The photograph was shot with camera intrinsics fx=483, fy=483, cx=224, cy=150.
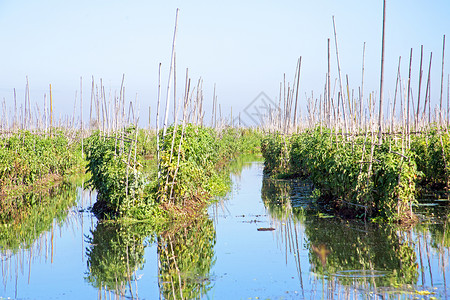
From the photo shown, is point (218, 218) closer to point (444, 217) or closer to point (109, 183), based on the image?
point (109, 183)

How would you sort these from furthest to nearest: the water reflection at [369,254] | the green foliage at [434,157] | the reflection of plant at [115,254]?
the green foliage at [434,157], the reflection of plant at [115,254], the water reflection at [369,254]

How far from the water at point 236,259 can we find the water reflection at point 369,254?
0.05 feet

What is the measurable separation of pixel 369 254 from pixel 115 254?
4.32m

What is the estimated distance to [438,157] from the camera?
13070 millimetres

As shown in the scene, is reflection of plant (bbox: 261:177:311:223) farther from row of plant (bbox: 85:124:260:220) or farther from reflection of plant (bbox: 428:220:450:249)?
reflection of plant (bbox: 428:220:450:249)

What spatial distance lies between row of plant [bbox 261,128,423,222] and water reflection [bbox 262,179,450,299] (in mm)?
502

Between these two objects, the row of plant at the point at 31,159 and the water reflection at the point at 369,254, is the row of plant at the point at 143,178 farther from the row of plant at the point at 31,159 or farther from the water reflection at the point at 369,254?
the row of plant at the point at 31,159

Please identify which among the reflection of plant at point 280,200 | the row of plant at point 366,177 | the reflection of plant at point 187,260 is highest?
the row of plant at point 366,177

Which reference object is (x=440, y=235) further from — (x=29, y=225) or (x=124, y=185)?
(x=29, y=225)

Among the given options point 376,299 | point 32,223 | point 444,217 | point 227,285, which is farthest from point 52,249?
point 444,217

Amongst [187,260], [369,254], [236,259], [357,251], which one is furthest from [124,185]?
[369,254]

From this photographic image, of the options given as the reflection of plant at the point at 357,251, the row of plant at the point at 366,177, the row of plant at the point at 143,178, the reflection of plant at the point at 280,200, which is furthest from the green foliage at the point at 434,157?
the row of plant at the point at 143,178

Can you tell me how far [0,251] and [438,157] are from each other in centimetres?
1087

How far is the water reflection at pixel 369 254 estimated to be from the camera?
6.28 metres
